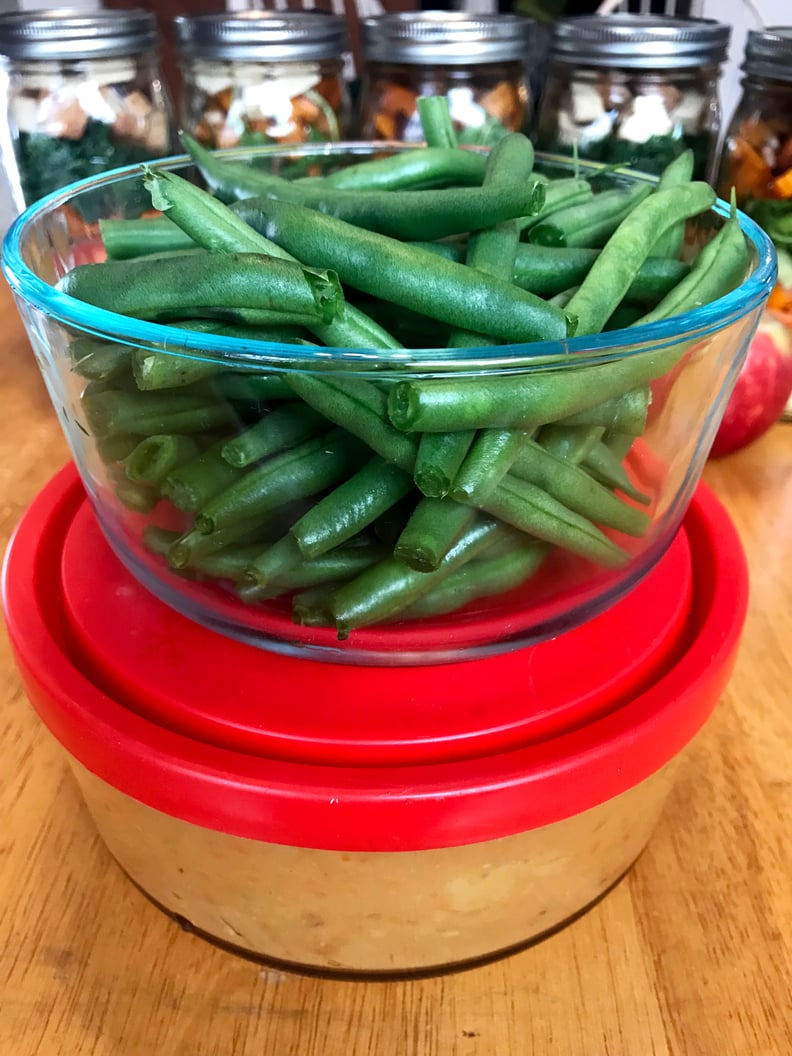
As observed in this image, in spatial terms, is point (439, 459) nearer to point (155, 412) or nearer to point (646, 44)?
point (155, 412)

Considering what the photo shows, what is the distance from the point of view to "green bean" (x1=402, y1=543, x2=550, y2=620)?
52 cm

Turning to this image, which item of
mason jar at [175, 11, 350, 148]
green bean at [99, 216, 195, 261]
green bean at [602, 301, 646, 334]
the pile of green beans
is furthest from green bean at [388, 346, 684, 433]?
mason jar at [175, 11, 350, 148]

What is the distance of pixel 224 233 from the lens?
19.0 inches

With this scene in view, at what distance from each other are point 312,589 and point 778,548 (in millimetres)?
605

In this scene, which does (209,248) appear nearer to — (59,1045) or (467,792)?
(467,792)

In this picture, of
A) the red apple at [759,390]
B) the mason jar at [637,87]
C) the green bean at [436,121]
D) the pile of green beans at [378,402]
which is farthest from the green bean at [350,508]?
the mason jar at [637,87]

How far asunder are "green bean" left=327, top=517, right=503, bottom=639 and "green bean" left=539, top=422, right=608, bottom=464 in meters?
0.05

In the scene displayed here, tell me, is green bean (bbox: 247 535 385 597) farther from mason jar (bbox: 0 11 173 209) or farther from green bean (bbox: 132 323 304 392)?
mason jar (bbox: 0 11 173 209)

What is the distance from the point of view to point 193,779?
0.46 meters

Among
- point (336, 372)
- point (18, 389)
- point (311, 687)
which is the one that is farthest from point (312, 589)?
point (18, 389)

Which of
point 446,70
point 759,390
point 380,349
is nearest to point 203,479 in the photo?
point 380,349

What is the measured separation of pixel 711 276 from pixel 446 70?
771 millimetres

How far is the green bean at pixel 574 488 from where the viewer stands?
48 cm

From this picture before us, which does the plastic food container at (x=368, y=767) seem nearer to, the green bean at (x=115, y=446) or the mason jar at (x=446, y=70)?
the green bean at (x=115, y=446)
